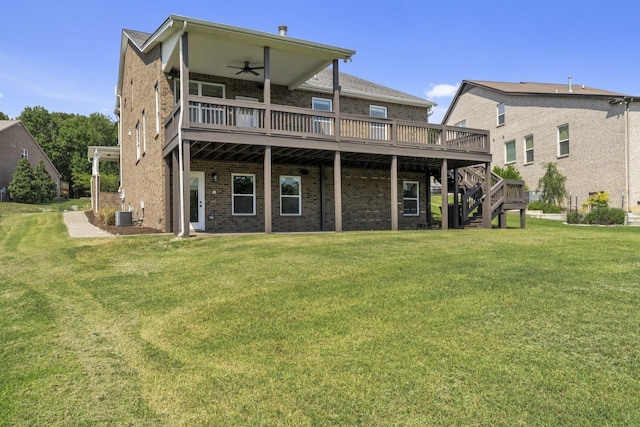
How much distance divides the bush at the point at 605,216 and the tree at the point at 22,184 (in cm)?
4163

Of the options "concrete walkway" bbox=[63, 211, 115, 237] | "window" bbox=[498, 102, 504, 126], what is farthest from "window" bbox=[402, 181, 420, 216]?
"window" bbox=[498, 102, 504, 126]

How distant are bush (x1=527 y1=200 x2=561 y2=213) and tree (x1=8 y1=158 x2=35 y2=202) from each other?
1556 inches

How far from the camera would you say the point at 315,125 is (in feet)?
47.6

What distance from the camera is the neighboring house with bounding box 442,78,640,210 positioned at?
20.4 meters

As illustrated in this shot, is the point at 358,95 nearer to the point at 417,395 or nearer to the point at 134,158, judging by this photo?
the point at 134,158

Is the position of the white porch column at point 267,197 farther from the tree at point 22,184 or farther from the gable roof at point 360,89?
the tree at point 22,184

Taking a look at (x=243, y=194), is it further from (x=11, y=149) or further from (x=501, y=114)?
(x=11, y=149)

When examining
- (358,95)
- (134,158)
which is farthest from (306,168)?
(134,158)

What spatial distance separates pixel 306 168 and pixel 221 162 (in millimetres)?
3449

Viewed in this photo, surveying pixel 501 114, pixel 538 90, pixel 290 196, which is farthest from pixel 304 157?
pixel 501 114

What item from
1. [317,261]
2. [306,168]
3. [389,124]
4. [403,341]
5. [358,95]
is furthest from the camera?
[358,95]

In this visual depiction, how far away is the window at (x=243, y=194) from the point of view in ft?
51.5

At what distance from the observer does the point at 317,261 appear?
7906 millimetres

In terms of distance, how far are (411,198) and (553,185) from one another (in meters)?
9.38
